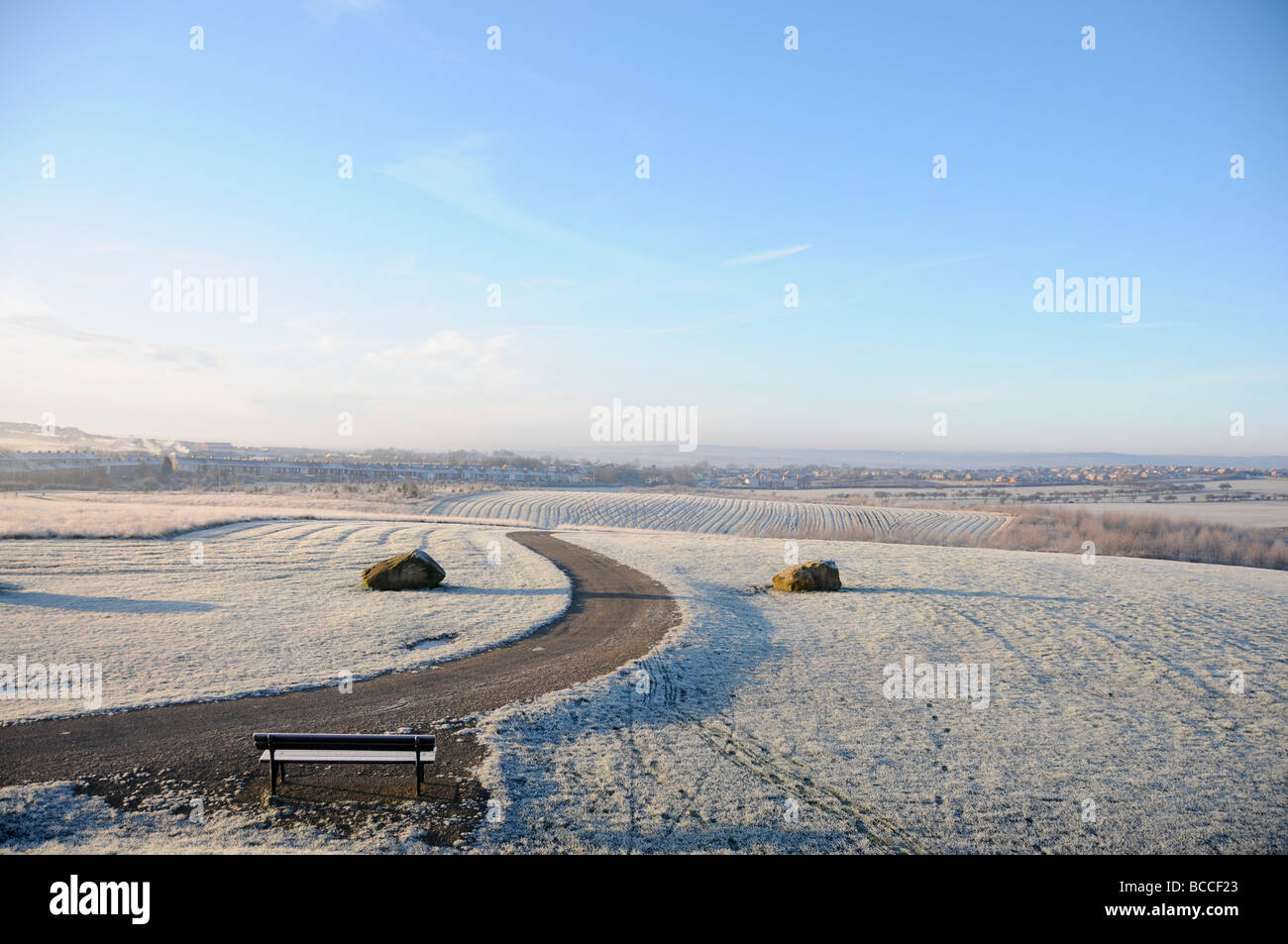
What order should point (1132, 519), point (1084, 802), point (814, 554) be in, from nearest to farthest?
point (1084, 802) → point (814, 554) → point (1132, 519)

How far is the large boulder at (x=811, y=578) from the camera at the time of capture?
21587 mm

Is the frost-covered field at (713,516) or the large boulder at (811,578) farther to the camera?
the frost-covered field at (713,516)

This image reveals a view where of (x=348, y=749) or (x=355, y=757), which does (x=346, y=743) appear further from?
(x=355, y=757)

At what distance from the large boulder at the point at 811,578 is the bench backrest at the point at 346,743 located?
16067 millimetres

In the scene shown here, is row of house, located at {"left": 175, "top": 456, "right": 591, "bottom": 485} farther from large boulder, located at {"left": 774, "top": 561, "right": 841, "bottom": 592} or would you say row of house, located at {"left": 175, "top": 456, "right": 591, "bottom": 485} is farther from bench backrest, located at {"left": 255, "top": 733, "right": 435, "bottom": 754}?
bench backrest, located at {"left": 255, "top": 733, "right": 435, "bottom": 754}

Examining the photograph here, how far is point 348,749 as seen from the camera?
25.9 feet

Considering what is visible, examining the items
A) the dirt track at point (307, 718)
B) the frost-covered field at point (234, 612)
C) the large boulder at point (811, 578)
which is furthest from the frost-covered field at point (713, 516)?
the dirt track at point (307, 718)

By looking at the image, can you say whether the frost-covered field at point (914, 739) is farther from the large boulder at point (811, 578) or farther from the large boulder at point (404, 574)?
the large boulder at point (404, 574)

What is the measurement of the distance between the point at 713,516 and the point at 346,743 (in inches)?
2504

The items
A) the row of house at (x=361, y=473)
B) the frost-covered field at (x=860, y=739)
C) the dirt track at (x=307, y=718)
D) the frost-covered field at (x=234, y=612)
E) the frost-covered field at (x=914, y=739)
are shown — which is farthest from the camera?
the row of house at (x=361, y=473)

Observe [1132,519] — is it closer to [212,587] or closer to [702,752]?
[702,752]
